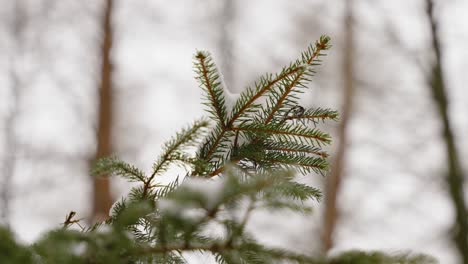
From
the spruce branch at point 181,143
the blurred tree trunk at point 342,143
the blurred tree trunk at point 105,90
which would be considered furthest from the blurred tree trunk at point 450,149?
the spruce branch at point 181,143

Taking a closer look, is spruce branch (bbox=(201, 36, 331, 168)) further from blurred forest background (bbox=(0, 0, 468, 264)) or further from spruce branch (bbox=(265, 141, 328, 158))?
blurred forest background (bbox=(0, 0, 468, 264))

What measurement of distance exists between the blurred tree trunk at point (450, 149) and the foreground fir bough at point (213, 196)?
14.0 ft

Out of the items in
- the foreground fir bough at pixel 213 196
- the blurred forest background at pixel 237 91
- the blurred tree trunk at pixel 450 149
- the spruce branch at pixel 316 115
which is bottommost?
the foreground fir bough at pixel 213 196

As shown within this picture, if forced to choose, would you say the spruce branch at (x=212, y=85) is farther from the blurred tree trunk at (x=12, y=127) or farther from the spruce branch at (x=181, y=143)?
the blurred tree trunk at (x=12, y=127)

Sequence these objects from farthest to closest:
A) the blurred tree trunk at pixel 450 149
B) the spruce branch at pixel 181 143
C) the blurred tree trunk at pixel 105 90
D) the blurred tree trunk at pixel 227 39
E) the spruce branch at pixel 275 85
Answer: the blurred tree trunk at pixel 227 39, the blurred tree trunk at pixel 105 90, the blurred tree trunk at pixel 450 149, the spruce branch at pixel 275 85, the spruce branch at pixel 181 143

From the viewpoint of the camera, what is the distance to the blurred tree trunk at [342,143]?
572cm

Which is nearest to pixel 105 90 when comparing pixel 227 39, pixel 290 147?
pixel 227 39

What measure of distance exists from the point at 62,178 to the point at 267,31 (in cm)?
456

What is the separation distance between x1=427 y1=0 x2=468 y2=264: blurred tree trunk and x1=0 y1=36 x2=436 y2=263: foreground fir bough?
426 cm

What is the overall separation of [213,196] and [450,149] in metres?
4.75

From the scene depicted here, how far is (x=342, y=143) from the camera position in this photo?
5965 mm

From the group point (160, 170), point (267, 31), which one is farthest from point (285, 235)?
point (160, 170)

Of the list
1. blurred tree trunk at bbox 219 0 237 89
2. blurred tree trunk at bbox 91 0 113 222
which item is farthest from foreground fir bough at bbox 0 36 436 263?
blurred tree trunk at bbox 219 0 237 89

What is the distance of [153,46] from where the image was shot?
7352mm
